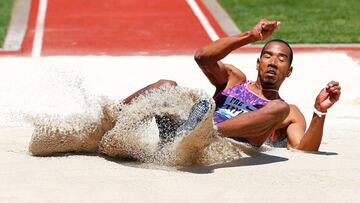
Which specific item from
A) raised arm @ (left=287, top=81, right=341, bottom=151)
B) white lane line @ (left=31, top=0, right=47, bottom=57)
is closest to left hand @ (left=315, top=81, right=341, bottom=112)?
raised arm @ (left=287, top=81, right=341, bottom=151)

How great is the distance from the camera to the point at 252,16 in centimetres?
1375

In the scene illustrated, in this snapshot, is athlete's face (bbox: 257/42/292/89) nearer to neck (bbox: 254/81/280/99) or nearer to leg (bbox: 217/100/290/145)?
neck (bbox: 254/81/280/99)

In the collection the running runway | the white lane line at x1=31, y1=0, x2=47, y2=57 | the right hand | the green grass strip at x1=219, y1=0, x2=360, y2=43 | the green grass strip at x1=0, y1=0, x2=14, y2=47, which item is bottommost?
the green grass strip at x1=0, y1=0, x2=14, y2=47

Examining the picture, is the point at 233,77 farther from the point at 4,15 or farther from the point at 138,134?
the point at 4,15

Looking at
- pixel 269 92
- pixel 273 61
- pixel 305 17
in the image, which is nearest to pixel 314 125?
pixel 269 92

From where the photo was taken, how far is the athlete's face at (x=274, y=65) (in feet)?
19.6

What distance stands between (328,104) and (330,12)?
8292 millimetres

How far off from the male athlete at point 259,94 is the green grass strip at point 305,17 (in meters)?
5.67

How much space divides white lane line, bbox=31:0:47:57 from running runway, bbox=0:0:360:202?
16mm

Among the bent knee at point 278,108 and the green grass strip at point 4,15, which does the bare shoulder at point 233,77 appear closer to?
the bent knee at point 278,108

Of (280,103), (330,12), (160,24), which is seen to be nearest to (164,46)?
(160,24)

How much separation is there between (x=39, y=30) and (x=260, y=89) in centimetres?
730

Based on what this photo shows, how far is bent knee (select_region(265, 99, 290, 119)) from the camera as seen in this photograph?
5.56 metres

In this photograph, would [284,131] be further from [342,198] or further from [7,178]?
[7,178]
